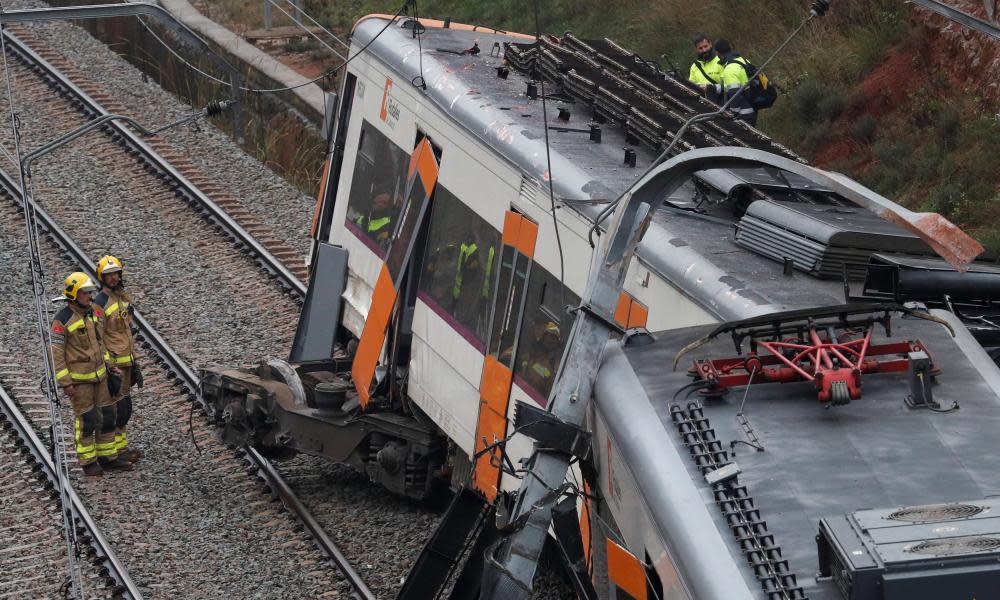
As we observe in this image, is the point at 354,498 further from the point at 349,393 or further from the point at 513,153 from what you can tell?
the point at 513,153

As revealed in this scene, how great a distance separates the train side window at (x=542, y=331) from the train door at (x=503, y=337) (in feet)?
0.33

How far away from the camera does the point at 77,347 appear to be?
11156 millimetres

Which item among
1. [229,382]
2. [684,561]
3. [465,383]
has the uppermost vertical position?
[684,561]

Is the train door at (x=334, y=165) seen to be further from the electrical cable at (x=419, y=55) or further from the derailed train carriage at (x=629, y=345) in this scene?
the electrical cable at (x=419, y=55)

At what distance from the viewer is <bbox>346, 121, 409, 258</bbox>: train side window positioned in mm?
11094

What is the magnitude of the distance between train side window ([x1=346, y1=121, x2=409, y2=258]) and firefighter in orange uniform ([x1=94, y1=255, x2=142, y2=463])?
6.14ft

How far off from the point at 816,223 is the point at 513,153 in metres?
2.65

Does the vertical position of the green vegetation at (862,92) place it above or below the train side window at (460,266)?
above

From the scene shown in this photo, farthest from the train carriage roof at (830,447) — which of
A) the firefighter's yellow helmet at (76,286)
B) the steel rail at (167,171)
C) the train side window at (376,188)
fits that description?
the steel rail at (167,171)

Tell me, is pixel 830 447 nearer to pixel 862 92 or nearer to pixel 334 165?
pixel 334 165

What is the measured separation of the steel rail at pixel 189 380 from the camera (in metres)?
10.0

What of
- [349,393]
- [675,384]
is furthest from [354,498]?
[675,384]

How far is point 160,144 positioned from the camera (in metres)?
18.9


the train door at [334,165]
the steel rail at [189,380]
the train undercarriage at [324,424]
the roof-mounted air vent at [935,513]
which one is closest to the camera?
the roof-mounted air vent at [935,513]
